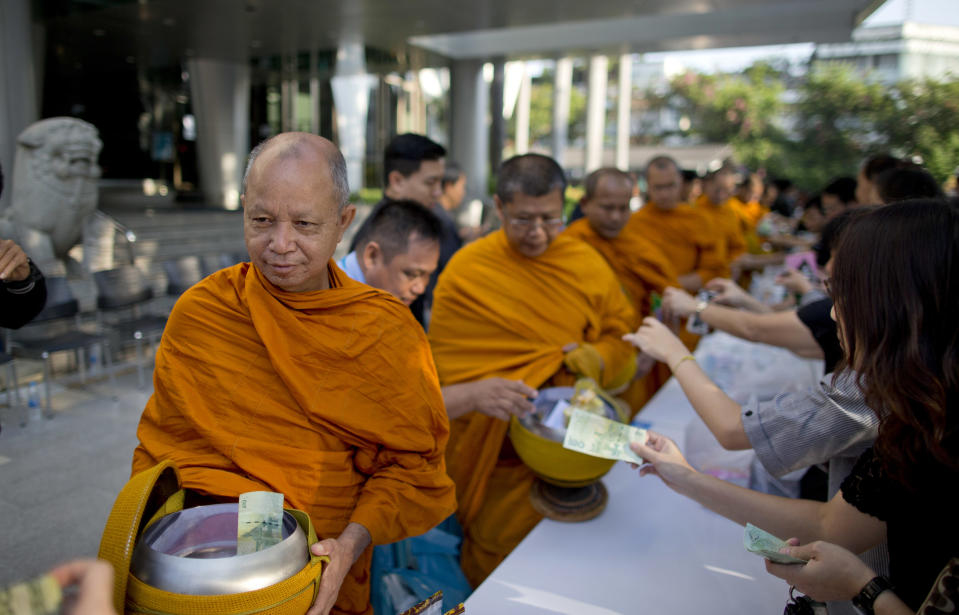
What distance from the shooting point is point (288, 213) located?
1.42 meters

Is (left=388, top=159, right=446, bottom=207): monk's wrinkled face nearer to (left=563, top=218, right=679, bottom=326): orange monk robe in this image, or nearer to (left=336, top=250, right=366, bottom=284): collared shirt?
(left=563, top=218, right=679, bottom=326): orange monk robe

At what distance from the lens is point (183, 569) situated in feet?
3.35

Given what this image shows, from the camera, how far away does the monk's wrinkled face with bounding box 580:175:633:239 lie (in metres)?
3.88

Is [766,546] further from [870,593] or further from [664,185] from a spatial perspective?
[664,185]

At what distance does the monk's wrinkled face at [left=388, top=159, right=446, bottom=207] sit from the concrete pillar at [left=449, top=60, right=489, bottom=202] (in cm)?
1111

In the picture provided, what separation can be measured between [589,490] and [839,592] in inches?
38.3

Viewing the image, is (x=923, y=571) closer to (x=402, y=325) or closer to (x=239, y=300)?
(x=402, y=325)

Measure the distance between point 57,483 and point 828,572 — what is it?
8.96 feet

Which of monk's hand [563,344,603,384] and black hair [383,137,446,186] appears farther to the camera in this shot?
black hair [383,137,446,186]

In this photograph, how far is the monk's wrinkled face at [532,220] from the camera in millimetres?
2666

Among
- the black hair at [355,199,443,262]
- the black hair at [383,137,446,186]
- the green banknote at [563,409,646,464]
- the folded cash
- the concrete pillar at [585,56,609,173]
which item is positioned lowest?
the folded cash

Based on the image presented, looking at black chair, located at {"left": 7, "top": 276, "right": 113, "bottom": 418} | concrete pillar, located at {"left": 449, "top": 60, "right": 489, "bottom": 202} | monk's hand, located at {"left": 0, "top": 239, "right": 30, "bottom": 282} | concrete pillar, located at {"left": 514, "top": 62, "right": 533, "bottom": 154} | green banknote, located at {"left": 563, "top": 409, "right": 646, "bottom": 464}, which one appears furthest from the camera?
concrete pillar, located at {"left": 514, "top": 62, "right": 533, "bottom": 154}

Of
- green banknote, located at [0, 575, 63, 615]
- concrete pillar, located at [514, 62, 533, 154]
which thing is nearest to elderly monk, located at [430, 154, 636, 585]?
green banknote, located at [0, 575, 63, 615]

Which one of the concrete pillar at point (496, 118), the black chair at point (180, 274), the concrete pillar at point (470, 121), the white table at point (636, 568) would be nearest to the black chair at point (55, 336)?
the black chair at point (180, 274)
